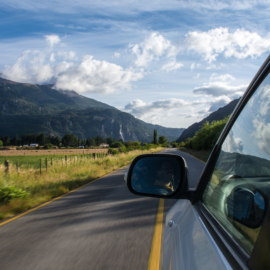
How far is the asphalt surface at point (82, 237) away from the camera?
11.4ft

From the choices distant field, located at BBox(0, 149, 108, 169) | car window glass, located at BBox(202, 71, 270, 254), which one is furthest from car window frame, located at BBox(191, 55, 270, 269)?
distant field, located at BBox(0, 149, 108, 169)

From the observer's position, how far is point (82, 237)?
14.6ft

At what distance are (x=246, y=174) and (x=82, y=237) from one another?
3.73 meters

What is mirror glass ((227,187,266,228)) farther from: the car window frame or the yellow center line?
the yellow center line

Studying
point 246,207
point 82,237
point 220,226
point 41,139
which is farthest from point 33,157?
point 41,139

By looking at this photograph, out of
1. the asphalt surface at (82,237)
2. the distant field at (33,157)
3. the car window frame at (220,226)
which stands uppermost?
the car window frame at (220,226)

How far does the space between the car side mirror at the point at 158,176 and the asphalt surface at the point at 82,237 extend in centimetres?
151

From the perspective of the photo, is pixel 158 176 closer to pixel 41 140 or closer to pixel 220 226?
pixel 220 226

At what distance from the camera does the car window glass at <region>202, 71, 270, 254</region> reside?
1137 millimetres

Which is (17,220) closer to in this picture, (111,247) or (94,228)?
(94,228)

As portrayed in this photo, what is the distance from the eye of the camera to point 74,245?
4.09 m

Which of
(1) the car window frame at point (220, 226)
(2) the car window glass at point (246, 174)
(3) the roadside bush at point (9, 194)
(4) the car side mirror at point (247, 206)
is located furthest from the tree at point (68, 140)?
(4) the car side mirror at point (247, 206)

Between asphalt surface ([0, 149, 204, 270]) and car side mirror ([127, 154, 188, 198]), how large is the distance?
4.94 feet

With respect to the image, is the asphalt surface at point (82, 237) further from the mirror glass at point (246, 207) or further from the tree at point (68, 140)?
the tree at point (68, 140)
